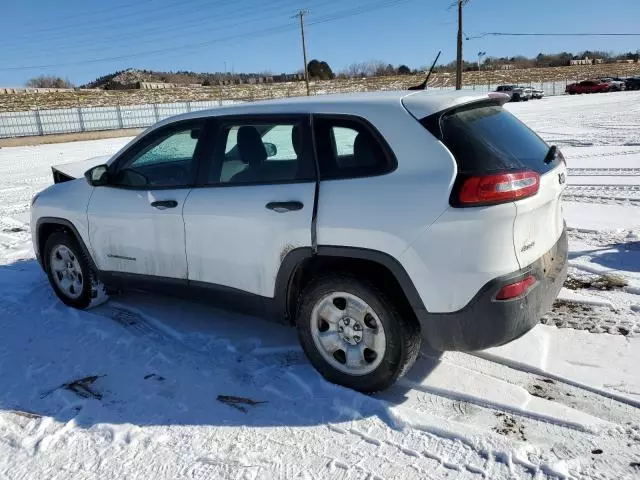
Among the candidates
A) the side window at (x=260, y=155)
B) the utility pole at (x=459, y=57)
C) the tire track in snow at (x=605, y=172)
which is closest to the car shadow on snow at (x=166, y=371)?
the side window at (x=260, y=155)

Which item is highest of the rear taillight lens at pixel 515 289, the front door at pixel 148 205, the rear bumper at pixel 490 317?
the front door at pixel 148 205

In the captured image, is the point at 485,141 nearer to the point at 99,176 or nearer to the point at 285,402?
the point at 285,402

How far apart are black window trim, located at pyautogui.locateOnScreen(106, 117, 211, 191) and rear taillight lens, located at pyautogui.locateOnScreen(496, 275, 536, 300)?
222cm

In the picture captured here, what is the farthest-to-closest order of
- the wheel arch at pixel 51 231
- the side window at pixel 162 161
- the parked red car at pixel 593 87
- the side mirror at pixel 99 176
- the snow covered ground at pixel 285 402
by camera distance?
the parked red car at pixel 593 87 < the wheel arch at pixel 51 231 < the side mirror at pixel 99 176 < the side window at pixel 162 161 < the snow covered ground at pixel 285 402

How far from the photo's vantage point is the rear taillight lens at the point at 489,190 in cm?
288

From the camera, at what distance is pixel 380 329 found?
3.28 meters

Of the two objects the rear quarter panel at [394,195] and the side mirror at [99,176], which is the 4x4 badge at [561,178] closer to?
the rear quarter panel at [394,195]

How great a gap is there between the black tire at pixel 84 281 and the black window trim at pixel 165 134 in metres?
0.75

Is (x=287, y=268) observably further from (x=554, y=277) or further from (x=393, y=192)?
(x=554, y=277)

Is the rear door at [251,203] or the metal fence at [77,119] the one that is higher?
the metal fence at [77,119]

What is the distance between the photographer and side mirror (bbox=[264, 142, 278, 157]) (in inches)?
150

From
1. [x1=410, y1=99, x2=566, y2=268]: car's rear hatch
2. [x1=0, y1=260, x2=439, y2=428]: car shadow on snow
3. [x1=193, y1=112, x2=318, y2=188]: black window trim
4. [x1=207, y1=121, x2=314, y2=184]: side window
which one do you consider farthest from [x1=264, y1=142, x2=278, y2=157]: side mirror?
[x1=0, y1=260, x2=439, y2=428]: car shadow on snow

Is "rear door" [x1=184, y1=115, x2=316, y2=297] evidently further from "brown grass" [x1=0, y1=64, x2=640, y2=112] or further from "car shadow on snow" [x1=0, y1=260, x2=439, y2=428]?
"brown grass" [x1=0, y1=64, x2=640, y2=112]

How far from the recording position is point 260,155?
3.85 metres
